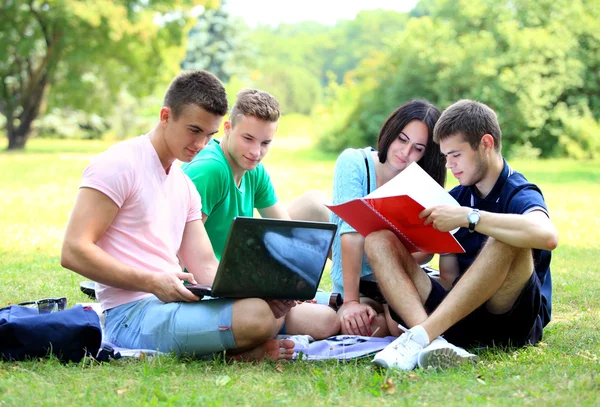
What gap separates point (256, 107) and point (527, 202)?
5.22ft

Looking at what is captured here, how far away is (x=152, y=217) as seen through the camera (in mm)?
3557

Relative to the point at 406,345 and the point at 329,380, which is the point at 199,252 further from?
the point at 406,345

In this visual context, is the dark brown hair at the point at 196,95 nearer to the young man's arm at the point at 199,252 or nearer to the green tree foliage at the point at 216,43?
the young man's arm at the point at 199,252

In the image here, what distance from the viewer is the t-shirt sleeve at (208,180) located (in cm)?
412

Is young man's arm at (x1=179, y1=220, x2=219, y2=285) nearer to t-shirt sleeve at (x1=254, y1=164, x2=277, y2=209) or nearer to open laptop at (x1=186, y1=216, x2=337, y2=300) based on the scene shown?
open laptop at (x1=186, y1=216, x2=337, y2=300)

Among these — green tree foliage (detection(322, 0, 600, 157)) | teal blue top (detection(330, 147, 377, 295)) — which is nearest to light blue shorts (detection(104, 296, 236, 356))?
teal blue top (detection(330, 147, 377, 295))

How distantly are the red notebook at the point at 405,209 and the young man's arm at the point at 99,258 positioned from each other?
914mm

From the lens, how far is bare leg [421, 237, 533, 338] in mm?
3477

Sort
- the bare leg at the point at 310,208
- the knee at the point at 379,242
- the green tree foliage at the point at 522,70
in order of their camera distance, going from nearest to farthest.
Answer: the knee at the point at 379,242 → the bare leg at the point at 310,208 → the green tree foliage at the point at 522,70

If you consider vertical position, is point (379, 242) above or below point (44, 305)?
above

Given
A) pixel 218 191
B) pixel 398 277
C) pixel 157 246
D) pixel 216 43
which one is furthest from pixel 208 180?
pixel 216 43

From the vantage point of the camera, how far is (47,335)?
3.40 metres

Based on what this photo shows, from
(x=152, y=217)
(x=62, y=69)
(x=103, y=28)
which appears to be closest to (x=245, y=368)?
(x=152, y=217)

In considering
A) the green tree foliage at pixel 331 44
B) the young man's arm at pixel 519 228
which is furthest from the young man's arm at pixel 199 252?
the green tree foliage at pixel 331 44
